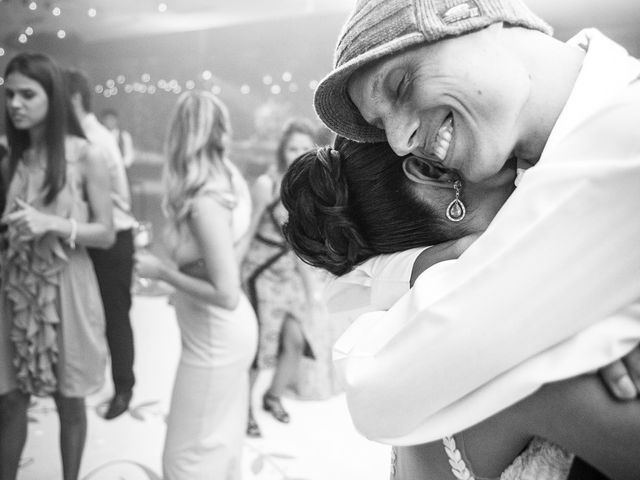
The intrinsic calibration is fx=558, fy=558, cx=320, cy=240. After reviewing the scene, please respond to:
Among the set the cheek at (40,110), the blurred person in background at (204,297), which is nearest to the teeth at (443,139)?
the blurred person in background at (204,297)

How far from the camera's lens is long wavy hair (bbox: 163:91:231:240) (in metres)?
2.26

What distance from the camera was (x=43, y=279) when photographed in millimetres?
2371

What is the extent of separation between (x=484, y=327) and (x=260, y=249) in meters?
2.88

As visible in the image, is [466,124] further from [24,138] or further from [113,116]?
[113,116]

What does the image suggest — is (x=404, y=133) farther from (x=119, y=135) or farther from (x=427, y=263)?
(x=119, y=135)

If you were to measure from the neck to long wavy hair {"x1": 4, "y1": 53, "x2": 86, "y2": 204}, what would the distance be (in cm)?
204

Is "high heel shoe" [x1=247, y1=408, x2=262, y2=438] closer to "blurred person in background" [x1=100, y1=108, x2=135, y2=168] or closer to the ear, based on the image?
"blurred person in background" [x1=100, y1=108, x2=135, y2=168]

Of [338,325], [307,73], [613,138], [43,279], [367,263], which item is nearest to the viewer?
[613,138]

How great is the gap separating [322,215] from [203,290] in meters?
1.21

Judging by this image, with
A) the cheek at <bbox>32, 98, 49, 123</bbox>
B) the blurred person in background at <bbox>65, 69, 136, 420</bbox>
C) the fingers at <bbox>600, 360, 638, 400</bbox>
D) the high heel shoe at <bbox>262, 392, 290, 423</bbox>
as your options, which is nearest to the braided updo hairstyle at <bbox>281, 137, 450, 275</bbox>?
the fingers at <bbox>600, 360, 638, 400</bbox>

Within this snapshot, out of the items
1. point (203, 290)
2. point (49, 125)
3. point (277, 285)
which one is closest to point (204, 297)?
point (203, 290)

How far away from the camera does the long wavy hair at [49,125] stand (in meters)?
2.34

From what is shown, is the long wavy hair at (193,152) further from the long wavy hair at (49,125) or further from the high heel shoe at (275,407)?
the high heel shoe at (275,407)

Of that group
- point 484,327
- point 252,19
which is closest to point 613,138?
point 484,327
